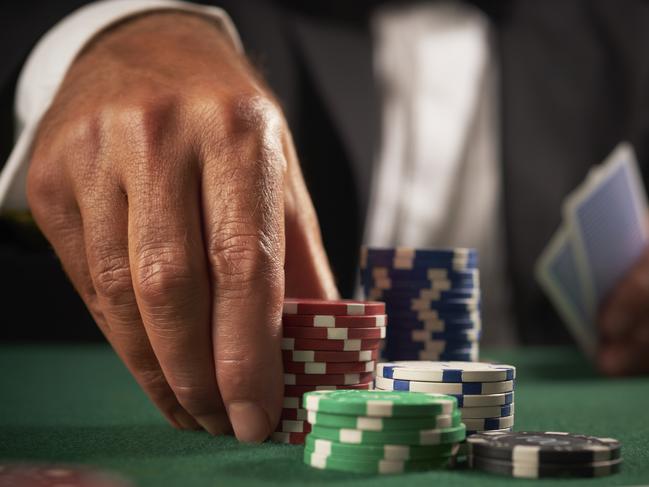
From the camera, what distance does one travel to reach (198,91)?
6.37ft

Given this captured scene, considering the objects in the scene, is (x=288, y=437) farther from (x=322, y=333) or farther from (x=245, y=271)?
(x=245, y=271)

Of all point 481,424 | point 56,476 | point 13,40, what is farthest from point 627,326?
point 56,476

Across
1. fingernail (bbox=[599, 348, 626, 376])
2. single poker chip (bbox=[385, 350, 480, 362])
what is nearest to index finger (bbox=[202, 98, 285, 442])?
single poker chip (bbox=[385, 350, 480, 362])

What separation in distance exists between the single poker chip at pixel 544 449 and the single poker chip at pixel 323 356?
39 centimetres

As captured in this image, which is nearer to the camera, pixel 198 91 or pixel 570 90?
pixel 198 91

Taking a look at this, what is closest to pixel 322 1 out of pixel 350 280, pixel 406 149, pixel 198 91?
pixel 406 149

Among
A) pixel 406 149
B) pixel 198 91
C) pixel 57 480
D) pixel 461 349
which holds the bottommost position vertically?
pixel 57 480

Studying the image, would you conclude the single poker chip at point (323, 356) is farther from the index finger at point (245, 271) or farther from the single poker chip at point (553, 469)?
the single poker chip at point (553, 469)

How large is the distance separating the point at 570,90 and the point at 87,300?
143 inches

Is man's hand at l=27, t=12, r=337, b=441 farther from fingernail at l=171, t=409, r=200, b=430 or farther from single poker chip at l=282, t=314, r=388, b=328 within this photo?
single poker chip at l=282, t=314, r=388, b=328

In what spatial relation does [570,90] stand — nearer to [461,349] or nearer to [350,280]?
[350,280]

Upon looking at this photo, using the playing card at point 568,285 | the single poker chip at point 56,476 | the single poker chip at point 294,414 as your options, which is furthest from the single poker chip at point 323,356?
the playing card at point 568,285

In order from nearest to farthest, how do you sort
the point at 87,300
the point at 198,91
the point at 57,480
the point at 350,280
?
the point at 57,480
the point at 198,91
the point at 87,300
the point at 350,280

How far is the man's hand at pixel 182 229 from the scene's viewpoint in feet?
5.86
